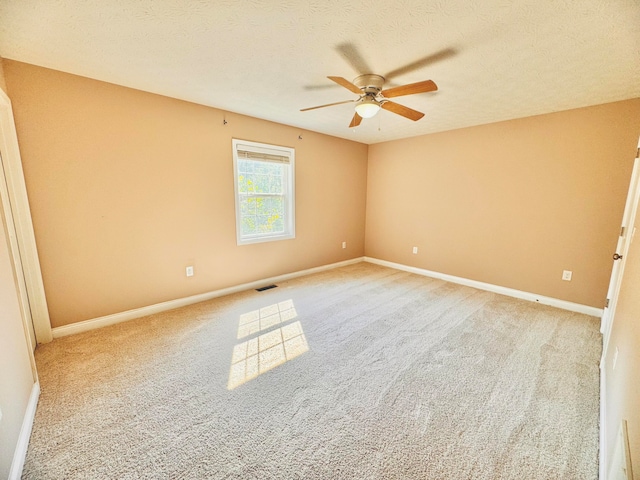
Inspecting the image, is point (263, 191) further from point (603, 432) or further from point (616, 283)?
point (616, 283)

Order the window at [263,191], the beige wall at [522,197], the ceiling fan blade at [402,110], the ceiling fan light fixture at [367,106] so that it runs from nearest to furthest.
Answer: the ceiling fan light fixture at [367,106], the ceiling fan blade at [402,110], the beige wall at [522,197], the window at [263,191]

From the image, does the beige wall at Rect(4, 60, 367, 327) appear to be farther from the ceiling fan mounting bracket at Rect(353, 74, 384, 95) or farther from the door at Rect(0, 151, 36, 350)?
the ceiling fan mounting bracket at Rect(353, 74, 384, 95)

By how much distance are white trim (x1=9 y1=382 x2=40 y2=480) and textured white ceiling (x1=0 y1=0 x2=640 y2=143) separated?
2.27m

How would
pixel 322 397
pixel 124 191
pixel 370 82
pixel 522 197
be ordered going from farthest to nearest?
pixel 522 197
pixel 124 191
pixel 370 82
pixel 322 397

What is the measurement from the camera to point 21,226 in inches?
82.9

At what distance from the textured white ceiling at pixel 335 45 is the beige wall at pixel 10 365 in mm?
1284

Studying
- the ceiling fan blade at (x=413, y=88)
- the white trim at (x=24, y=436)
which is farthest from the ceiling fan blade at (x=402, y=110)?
the white trim at (x=24, y=436)

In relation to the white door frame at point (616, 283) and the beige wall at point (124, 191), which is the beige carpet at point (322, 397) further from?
the beige wall at point (124, 191)

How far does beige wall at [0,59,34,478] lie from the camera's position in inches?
46.6

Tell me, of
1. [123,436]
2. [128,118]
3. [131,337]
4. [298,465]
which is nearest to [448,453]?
[298,465]

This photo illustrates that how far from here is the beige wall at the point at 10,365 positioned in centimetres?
118

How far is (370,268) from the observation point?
482cm

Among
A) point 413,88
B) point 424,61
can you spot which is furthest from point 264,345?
point 424,61

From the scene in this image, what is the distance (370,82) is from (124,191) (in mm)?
2559
